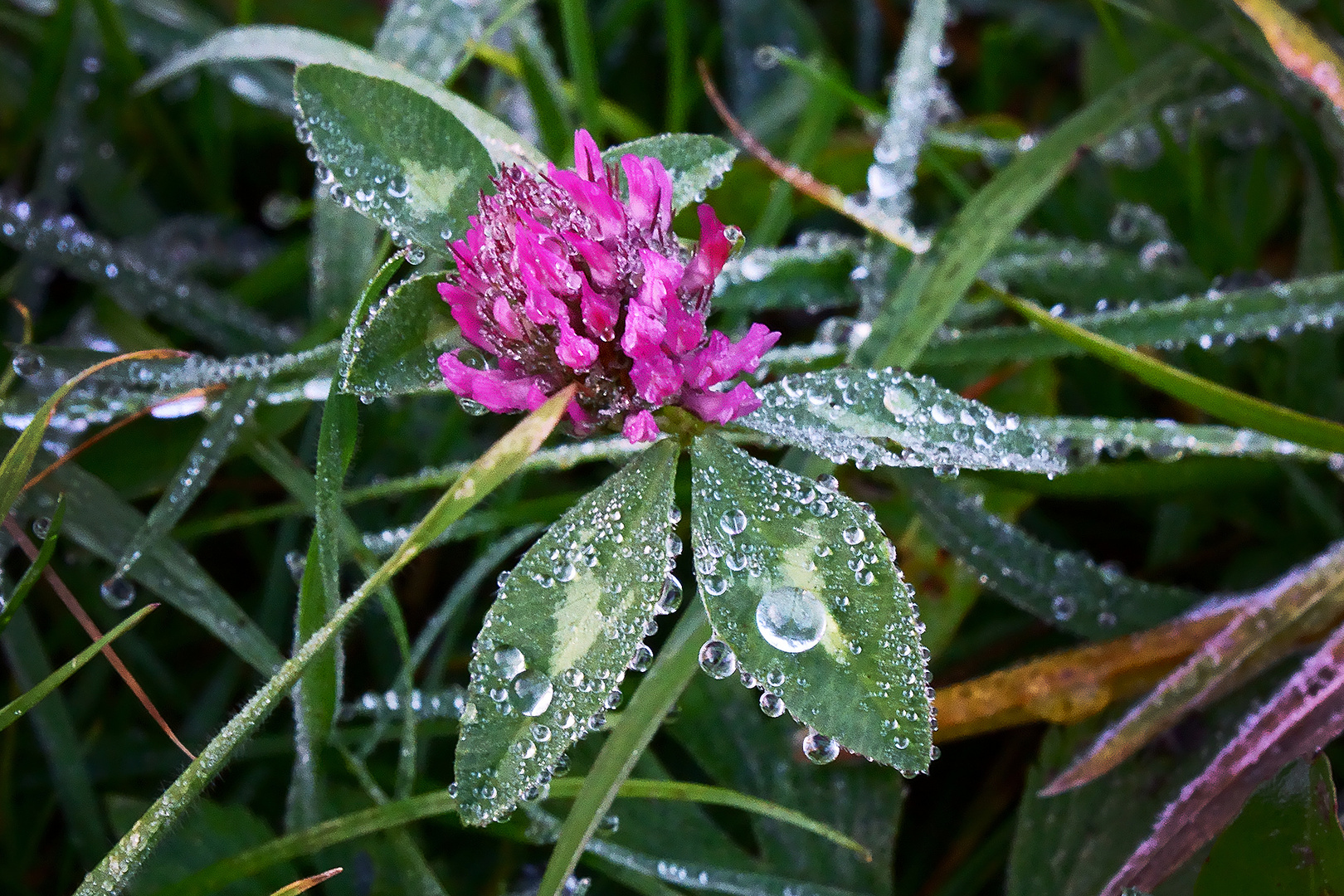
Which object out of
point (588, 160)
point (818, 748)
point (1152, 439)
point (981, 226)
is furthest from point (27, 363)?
point (1152, 439)

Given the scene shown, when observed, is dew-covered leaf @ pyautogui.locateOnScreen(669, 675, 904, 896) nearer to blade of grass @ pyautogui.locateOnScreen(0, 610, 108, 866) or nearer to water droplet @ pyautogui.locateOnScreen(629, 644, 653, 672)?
water droplet @ pyautogui.locateOnScreen(629, 644, 653, 672)

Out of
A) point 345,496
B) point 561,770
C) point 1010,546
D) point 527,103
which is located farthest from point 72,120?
point 1010,546

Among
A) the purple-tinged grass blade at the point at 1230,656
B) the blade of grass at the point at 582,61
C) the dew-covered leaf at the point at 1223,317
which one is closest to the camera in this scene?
the purple-tinged grass blade at the point at 1230,656

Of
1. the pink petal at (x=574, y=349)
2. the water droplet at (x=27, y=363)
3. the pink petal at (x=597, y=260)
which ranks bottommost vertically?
the pink petal at (x=574, y=349)

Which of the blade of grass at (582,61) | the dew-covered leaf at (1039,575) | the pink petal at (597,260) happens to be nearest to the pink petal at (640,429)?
the pink petal at (597,260)

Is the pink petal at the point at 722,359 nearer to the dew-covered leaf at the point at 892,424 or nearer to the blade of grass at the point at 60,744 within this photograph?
the dew-covered leaf at the point at 892,424

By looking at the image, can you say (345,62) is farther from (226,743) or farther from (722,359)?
(226,743)
